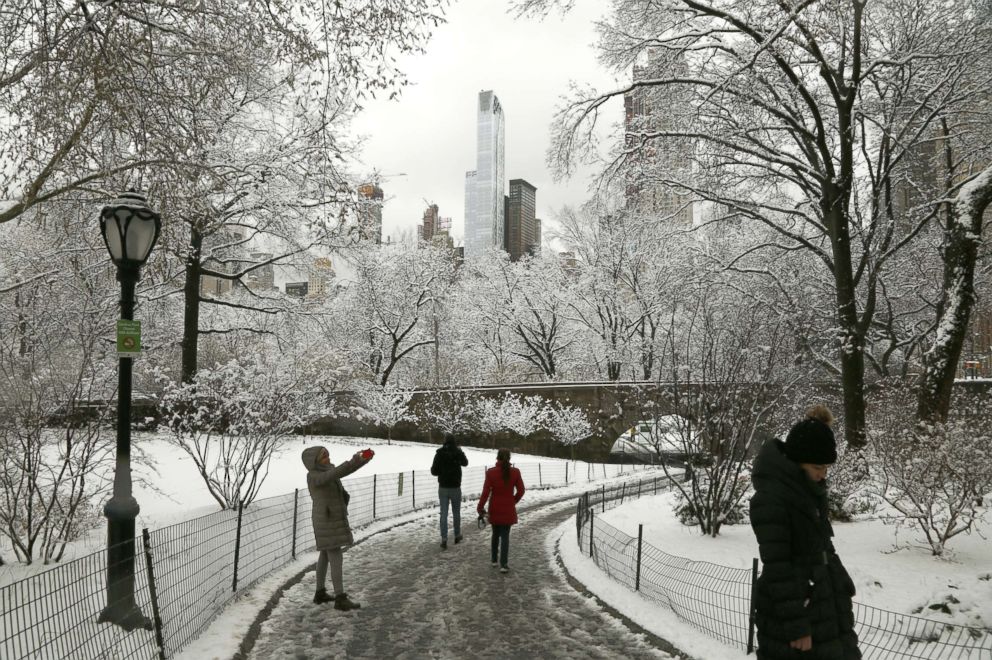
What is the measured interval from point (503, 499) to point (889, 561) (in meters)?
4.96

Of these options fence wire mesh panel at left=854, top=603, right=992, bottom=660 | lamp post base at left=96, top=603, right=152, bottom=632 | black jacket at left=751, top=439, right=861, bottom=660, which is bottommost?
fence wire mesh panel at left=854, top=603, right=992, bottom=660

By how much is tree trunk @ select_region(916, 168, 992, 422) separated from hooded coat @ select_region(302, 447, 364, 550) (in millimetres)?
9791

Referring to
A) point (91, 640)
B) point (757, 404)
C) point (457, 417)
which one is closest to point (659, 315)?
point (457, 417)

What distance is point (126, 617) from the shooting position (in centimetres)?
559

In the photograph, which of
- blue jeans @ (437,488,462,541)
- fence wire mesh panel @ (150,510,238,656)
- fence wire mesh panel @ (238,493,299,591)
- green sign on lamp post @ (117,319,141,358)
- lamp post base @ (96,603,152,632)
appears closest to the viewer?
lamp post base @ (96,603,152,632)

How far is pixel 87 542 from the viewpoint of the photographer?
10.5 meters

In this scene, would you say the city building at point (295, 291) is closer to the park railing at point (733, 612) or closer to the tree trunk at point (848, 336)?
the tree trunk at point (848, 336)

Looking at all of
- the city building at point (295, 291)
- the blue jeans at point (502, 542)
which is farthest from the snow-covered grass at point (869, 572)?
the city building at point (295, 291)

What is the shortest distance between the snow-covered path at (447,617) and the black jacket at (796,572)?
117 inches

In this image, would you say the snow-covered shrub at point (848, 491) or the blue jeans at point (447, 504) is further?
the snow-covered shrub at point (848, 491)

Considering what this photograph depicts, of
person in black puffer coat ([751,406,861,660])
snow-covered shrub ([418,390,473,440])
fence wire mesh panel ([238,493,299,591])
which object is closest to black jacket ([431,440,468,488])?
fence wire mesh panel ([238,493,299,591])

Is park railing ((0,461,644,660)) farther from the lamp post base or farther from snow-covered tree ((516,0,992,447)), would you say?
snow-covered tree ((516,0,992,447))

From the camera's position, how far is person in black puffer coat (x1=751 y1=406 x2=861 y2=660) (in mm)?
3535

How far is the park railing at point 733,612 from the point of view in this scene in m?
5.57
